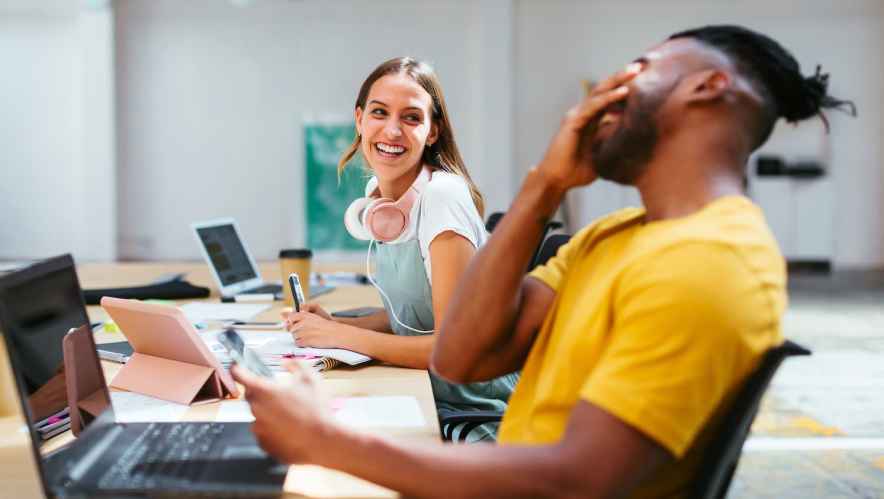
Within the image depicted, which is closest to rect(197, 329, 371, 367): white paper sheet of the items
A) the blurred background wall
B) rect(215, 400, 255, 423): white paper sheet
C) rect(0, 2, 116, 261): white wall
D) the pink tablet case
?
the pink tablet case

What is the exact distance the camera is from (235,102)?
9391 mm

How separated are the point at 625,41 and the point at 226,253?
751cm

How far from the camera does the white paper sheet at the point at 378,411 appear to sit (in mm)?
1322

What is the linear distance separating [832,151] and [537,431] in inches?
384

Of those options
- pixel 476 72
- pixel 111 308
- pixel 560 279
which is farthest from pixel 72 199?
pixel 560 279

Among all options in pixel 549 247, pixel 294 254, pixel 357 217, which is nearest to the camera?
pixel 357 217

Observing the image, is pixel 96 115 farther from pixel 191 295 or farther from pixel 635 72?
pixel 635 72

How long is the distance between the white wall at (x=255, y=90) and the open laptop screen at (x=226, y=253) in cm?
625

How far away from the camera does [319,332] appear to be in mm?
1804

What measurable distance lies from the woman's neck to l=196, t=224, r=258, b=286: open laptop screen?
3.18ft

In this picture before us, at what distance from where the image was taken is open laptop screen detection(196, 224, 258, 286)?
290cm

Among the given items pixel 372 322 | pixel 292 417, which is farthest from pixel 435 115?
pixel 292 417

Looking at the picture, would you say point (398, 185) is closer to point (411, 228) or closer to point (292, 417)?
point (411, 228)

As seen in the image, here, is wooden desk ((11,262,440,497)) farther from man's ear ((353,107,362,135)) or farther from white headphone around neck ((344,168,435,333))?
man's ear ((353,107,362,135))
